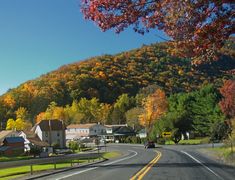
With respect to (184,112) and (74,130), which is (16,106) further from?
(184,112)

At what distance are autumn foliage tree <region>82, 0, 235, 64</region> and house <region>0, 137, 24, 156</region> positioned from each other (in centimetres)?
8494

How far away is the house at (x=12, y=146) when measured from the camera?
9081 centimetres

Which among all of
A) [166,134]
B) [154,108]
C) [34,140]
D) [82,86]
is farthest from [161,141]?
[82,86]

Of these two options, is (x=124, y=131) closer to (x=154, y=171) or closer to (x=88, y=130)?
(x=88, y=130)

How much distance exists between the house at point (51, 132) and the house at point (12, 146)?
16.5 m

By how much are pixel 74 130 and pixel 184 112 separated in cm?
6236

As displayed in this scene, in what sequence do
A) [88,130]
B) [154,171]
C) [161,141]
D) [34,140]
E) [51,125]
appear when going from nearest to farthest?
[154,171] < [161,141] < [34,140] < [51,125] < [88,130]

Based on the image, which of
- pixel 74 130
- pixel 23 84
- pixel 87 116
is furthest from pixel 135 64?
pixel 23 84

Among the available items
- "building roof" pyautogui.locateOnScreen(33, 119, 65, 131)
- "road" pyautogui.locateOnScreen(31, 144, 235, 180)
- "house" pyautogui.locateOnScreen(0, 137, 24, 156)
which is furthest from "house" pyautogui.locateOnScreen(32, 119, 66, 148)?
"road" pyautogui.locateOnScreen(31, 144, 235, 180)

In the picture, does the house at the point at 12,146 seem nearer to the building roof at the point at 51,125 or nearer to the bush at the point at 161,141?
the building roof at the point at 51,125

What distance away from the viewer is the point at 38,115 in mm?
169375

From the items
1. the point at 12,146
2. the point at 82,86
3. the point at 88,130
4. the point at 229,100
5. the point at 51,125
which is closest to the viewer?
the point at 229,100

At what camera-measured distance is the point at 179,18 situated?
28.4 feet

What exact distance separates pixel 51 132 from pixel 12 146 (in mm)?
23145
